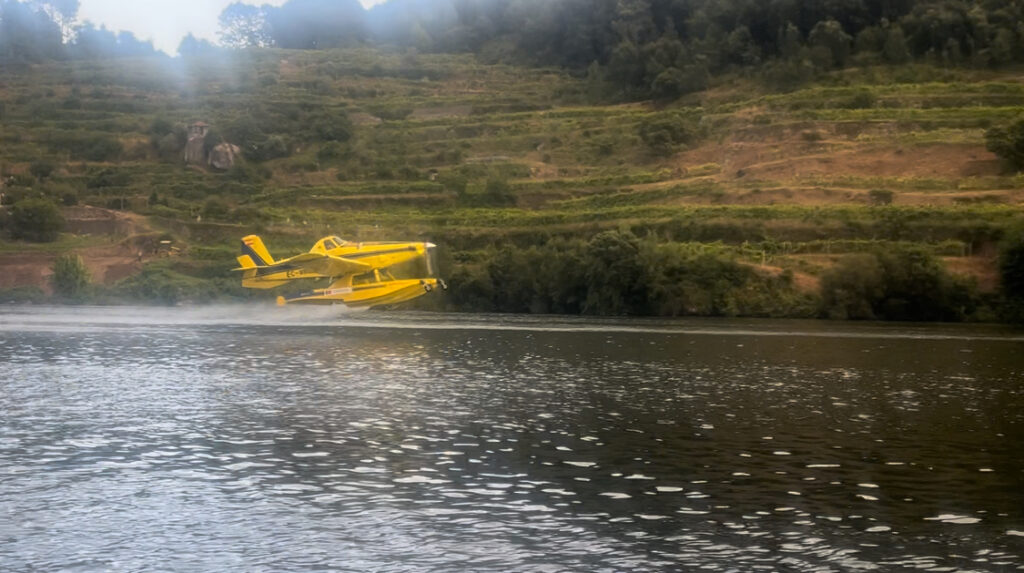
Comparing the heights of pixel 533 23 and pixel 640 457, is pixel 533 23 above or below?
above

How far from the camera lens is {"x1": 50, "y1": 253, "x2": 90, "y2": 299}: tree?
244 feet

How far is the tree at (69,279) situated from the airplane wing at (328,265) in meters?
26.7

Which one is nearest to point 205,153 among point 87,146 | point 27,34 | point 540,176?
point 87,146

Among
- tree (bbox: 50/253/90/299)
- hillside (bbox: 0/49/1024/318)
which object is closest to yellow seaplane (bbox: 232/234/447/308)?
hillside (bbox: 0/49/1024/318)

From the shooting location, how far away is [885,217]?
71.4m

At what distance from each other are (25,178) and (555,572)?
94.2 m

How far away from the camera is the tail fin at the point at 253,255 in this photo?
5786 cm

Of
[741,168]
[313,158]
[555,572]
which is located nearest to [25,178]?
[313,158]

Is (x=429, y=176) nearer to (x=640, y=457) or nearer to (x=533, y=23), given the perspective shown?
(x=533, y=23)

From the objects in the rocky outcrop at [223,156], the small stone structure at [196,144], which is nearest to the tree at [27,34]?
the small stone structure at [196,144]

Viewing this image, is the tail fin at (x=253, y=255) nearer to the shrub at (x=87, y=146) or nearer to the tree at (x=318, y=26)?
the shrub at (x=87, y=146)

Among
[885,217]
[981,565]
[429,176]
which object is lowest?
[981,565]

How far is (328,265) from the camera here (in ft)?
176

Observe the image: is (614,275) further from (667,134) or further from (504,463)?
(504,463)
